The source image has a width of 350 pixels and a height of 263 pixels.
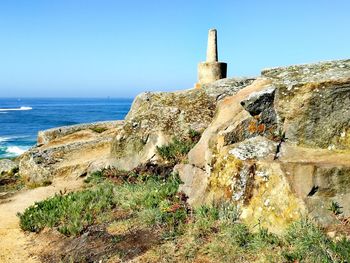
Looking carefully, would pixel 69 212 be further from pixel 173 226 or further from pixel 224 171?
pixel 224 171

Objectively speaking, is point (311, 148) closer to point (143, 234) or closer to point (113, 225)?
point (143, 234)

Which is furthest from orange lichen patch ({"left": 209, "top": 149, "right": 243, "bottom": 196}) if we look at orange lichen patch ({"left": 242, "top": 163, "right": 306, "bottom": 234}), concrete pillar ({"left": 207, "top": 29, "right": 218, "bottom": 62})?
concrete pillar ({"left": 207, "top": 29, "right": 218, "bottom": 62})

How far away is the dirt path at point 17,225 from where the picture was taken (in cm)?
971

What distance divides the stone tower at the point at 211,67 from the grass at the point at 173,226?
1347cm

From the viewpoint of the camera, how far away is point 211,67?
84.9ft

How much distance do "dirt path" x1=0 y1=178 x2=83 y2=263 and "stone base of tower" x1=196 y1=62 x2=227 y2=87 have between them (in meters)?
11.7

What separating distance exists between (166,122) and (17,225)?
22.5ft

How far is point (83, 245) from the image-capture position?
9312mm

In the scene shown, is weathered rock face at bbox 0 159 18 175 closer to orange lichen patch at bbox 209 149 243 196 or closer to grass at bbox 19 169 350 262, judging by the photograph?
grass at bbox 19 169 350 262

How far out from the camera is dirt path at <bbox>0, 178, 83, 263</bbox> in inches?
382

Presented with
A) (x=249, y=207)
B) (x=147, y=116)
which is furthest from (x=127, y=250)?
(x=147, y=116)

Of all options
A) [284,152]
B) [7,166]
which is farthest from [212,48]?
[284,152]

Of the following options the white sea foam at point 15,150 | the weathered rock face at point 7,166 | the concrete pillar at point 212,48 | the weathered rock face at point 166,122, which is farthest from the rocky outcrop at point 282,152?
the white sea foam at point 15,150

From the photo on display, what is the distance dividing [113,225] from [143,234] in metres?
1.12
